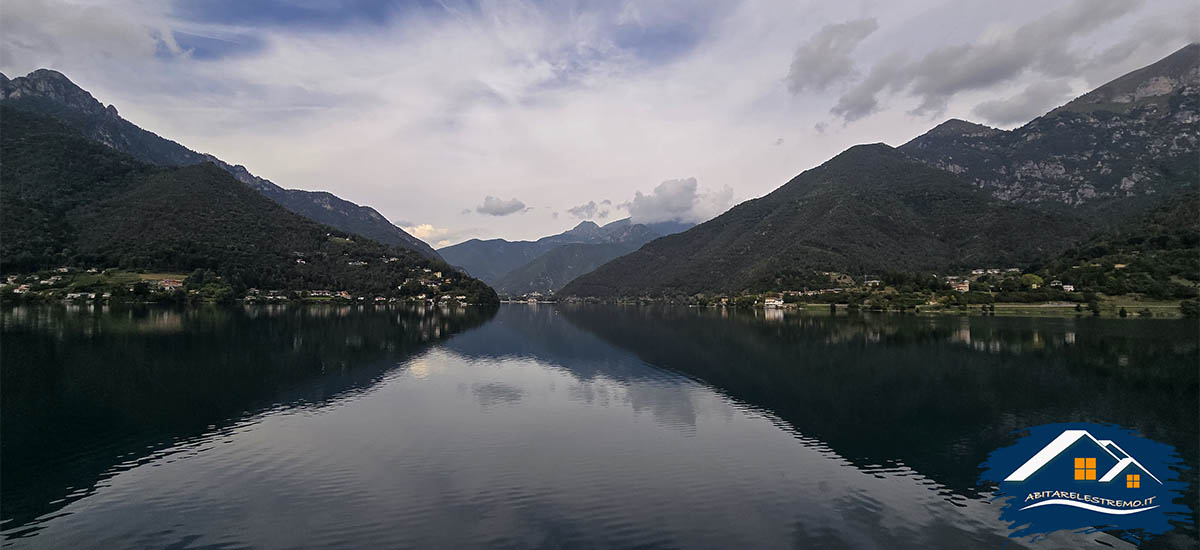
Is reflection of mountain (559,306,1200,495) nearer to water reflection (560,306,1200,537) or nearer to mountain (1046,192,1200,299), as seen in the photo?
water reflection (560,306,1200,537)

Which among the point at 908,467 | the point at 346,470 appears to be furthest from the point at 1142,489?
the point at 346,470

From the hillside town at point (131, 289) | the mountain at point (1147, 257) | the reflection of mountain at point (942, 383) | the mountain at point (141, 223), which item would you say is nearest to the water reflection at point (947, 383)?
the reflection of mountain at point (942, 383)

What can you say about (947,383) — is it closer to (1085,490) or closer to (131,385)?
(1085,490)

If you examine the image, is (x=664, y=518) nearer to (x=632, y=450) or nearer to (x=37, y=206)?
(x=632, y=450)

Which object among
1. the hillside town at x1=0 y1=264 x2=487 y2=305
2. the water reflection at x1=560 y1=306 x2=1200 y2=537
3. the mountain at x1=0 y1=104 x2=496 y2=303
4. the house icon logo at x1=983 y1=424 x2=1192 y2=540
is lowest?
the water reflection at x1=560 y1=306 x2=1200 y2=537

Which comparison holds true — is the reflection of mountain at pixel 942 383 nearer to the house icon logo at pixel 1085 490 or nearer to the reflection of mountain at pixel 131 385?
the house icon logo at pixel 1085 490

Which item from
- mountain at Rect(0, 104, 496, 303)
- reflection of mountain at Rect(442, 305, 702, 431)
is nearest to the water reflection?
reflection of mountain at Rect(442, 305, 702, 431)
